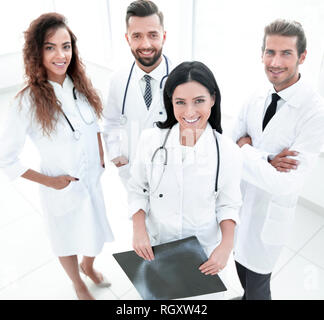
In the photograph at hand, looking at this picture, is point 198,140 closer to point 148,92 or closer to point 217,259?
point 217,259


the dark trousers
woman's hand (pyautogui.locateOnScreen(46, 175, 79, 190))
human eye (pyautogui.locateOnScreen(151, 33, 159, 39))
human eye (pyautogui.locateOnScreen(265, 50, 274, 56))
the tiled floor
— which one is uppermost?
human eye (pyautogui.locateOnScreen(151, 33, 159, 39))

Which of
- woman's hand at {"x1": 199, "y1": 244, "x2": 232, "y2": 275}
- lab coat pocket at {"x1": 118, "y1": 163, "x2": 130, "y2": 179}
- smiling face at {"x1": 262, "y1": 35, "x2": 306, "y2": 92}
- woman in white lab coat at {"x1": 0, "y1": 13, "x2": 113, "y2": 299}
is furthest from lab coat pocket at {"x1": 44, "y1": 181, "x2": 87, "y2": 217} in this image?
smiling face at {"x1": 262, "y1": 35, "x2": 306, "y2": 92}

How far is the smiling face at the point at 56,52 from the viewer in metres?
1.49

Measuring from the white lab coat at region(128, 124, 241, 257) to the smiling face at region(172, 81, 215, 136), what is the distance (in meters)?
0.08

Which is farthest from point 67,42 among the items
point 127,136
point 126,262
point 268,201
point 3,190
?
point 3,190

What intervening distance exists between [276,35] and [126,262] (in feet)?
3.79

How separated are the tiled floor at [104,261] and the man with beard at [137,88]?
2.73ft

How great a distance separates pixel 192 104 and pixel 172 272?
2.24 feet

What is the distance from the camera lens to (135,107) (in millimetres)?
1761

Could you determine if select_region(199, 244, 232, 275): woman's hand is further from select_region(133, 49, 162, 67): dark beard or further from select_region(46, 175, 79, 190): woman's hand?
select_region(133, 49, 162, 67): dark beard

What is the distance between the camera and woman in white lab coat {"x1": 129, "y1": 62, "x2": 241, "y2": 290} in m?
1.21

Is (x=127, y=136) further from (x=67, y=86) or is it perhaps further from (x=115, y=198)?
(x=115, y=198)

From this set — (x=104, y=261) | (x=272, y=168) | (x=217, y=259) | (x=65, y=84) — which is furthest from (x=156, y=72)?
(x=104, y=261)

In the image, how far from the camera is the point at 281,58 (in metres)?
1.36
